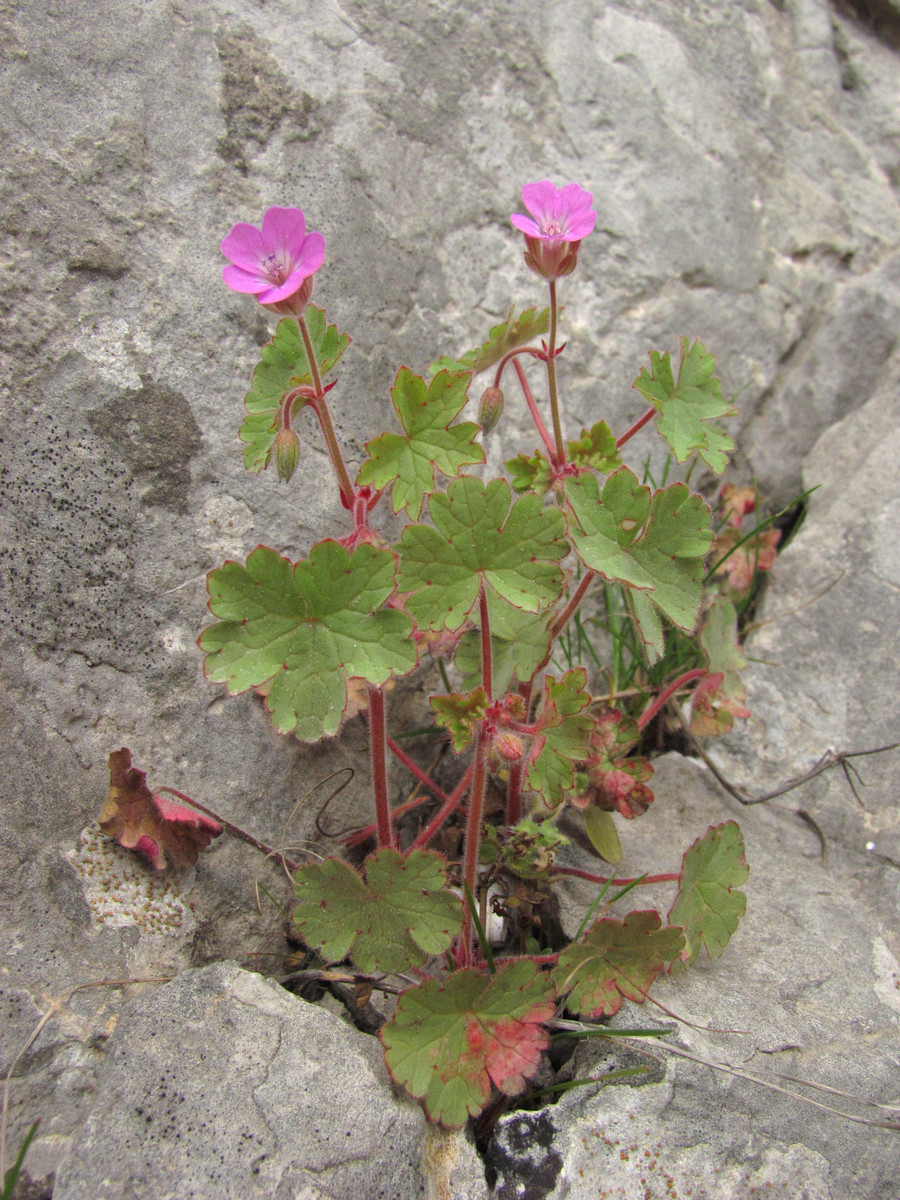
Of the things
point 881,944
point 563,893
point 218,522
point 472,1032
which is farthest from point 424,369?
point 881,944

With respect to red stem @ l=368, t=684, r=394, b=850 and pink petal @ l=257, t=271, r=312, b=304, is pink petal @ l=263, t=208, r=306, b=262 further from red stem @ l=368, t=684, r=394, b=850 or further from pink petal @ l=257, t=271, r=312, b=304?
red stem @ l=368, t=684, r=394, b=850

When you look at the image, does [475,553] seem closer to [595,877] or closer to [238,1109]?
[595,877]

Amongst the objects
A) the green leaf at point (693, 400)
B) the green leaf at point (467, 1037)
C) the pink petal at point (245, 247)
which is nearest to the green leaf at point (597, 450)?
the green leaf at point (693, 400)

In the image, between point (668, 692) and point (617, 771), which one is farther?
point (668, 692)

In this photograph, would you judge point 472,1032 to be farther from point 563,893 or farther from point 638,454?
point 638,454

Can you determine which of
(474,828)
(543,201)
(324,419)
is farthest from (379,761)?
(543,201)

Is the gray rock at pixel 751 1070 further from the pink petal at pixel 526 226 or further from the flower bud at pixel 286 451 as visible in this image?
the pink petal at pixel 526 226
